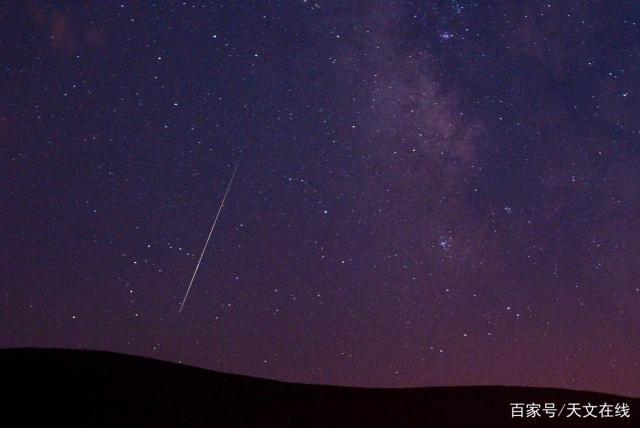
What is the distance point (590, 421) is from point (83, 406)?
42.0 feet

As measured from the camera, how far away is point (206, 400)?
16328 mm

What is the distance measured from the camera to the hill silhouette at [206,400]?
14.6 metres

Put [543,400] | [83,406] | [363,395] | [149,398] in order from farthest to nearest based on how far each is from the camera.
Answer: [543,400] < [363,395] < [149,398] < [83,406]

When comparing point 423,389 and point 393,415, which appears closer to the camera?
point 393,415

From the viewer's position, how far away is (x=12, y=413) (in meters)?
13.9

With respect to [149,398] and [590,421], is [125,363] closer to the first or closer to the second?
[149,398]

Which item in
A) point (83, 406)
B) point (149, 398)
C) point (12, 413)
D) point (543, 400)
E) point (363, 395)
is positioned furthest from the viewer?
point (543, 400)

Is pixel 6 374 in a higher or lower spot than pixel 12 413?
higher

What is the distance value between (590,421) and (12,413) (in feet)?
46.3

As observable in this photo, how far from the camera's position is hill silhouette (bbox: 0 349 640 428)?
14.6 metres

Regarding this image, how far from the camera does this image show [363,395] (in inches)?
712

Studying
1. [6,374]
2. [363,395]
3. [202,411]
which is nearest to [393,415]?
[363,395]

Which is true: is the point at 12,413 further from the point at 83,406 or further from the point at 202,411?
the point at 202,411

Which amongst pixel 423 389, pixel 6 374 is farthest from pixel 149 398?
pixel 423 389
